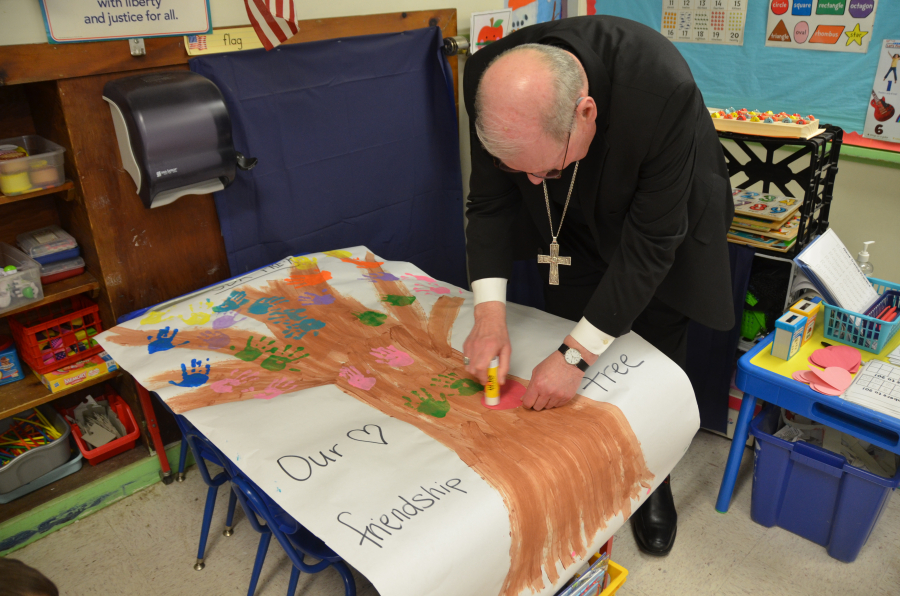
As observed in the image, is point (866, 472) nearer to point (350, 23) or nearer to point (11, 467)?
point (350, 23)

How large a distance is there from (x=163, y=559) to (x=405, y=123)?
1.67 meters

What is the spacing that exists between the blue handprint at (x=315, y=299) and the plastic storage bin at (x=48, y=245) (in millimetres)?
714

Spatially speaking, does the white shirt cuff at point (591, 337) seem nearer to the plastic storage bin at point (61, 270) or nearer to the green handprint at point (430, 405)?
the green handprint at point (430, 405)

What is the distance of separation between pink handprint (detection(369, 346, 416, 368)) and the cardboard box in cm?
92

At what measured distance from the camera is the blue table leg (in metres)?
1.83

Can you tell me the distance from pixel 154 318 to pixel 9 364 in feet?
1.92

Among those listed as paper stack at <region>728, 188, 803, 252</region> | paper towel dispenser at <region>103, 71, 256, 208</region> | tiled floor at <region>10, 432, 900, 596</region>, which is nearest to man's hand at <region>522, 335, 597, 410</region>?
tiled floor at <region>10, 432, 900, 596</region>

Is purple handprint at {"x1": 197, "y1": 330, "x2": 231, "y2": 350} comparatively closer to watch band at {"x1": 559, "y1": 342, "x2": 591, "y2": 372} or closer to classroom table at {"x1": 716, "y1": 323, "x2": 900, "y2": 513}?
watch band at {"x1": 559, "y1": 342, "x2": 591, "y2": 372}

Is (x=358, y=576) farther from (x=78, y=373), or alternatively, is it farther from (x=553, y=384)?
(x=78, y=373)

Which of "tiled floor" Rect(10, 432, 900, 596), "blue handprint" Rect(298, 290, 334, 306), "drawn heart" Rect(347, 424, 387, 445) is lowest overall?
"tiled floor" Rect(10, 432, 900, 596)

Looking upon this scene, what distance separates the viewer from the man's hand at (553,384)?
1.38 meters

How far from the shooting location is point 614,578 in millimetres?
1533

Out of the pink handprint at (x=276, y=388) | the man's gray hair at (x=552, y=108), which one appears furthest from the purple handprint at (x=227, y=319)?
the man's gray hair at (x=552, y=108)

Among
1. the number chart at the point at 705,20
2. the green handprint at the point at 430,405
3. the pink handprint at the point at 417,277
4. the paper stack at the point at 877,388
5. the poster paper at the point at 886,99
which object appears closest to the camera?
the green handprint at the point at 430,405
